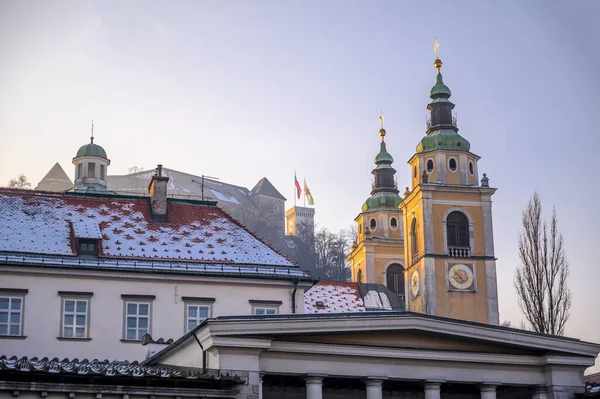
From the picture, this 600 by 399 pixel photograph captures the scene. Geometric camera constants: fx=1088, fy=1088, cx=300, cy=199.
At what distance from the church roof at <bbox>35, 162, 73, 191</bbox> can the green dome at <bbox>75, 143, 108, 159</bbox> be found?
91.9 meters

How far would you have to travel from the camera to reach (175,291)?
41.3 metres

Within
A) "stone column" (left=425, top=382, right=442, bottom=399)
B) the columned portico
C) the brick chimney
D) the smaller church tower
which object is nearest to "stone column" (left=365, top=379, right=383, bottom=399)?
the columned portico

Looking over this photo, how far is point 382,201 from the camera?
277ft

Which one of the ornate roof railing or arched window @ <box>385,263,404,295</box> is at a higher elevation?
arched window @ <box>385,263,404,295</box>

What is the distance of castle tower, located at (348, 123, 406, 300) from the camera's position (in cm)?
8050

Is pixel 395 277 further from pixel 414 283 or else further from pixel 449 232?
pixel 449 232

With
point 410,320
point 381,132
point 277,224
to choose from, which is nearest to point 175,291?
point 410,320

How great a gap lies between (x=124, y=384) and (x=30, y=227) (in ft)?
59.5

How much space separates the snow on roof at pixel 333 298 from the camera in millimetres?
Result: 54812

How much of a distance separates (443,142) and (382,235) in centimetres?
1447

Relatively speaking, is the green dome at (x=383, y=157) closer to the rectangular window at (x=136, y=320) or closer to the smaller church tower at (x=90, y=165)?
the smaller church tower at (x=90, y=165)

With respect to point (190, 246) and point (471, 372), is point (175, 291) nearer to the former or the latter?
point (190, 246)

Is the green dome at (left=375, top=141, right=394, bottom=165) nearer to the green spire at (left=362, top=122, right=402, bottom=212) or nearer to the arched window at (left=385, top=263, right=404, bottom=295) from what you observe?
the green spire at (left=362, top=122, right=402, bottom=212)

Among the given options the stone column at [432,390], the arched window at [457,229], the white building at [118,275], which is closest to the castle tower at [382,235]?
the arched window at [457,229]
